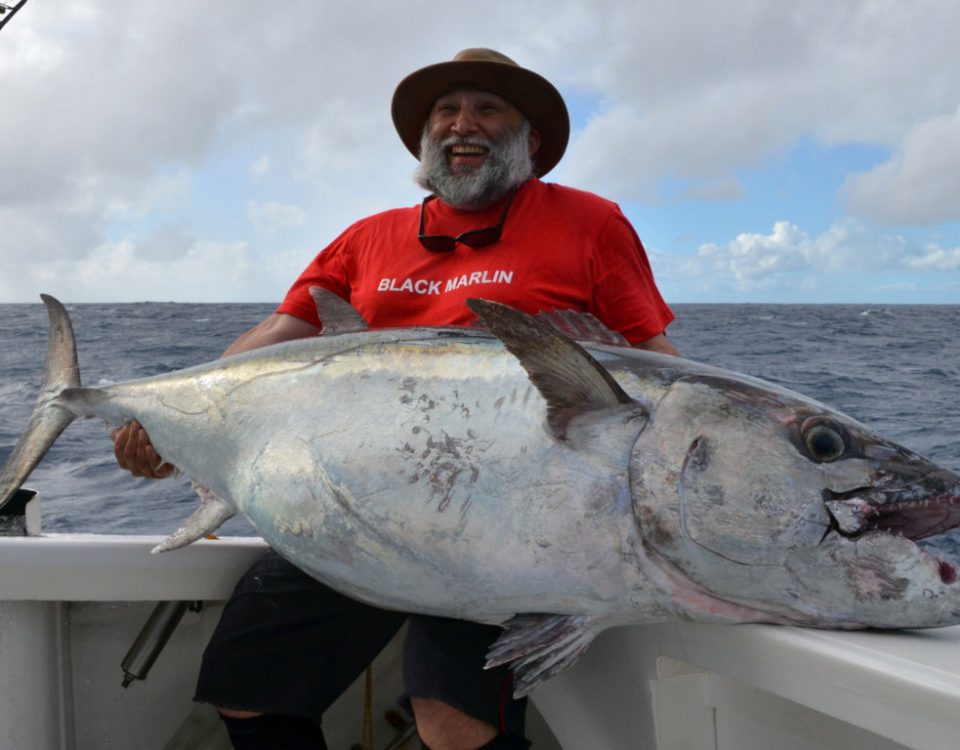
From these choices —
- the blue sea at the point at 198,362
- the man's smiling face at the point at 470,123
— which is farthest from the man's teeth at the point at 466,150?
the blue sea at the point at 198,362

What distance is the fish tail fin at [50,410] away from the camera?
242 centimetres

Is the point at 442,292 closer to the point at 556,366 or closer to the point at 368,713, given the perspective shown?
the point at 556,366

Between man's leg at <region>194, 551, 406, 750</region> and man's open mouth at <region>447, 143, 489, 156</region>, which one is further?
man's open mouth at <region>447, 143, 489, 156</region>

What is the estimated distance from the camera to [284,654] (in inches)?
84.7

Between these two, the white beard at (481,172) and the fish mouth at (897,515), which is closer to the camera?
the fish mouth at (897,515)

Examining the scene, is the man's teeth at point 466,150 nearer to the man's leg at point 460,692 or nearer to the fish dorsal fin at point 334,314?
the fish dorsal fin at point 334,314

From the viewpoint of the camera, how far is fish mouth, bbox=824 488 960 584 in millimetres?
1440

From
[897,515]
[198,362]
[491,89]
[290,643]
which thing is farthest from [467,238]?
[198,362]

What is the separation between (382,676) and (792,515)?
169 cm

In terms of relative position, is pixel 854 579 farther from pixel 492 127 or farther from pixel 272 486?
pixel 492 127

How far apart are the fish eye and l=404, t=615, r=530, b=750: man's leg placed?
804 millimetres

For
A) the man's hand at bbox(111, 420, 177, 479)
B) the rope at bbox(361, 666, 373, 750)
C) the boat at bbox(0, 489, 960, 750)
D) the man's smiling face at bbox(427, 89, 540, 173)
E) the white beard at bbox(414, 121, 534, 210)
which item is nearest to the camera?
the boat at bbox(0, 489, 960, 750)

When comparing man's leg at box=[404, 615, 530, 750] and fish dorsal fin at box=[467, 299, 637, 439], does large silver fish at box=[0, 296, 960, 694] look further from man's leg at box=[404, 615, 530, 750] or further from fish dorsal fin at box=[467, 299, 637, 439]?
man's leg at box=[404, 615, 530, 750]

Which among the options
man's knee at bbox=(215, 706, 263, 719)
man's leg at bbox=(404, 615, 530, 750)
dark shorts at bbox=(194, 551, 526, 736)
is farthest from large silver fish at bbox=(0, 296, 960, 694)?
man's knee at bbox=(215, 706, 263, 719)
